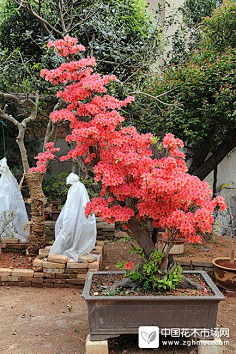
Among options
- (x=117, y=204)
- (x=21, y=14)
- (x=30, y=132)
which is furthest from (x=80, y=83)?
(x=30, y=132)

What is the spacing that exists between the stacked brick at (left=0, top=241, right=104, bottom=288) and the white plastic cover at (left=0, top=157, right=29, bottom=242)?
2.92 ft

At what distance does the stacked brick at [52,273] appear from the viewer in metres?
4.47

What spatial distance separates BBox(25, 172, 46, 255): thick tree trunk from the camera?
4.95 metres

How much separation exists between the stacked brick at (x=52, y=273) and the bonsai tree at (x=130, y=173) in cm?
164

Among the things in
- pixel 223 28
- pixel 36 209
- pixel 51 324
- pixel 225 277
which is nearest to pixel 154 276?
pixel 51 324

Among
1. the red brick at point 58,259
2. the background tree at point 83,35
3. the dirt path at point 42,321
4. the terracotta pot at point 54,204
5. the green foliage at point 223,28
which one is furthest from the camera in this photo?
the terracotta pot at point 54,204

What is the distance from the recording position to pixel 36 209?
4.96 m

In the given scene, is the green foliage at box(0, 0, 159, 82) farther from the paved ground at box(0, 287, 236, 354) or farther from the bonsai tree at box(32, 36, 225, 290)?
the paved ground at box(0, 287, 236, 354)

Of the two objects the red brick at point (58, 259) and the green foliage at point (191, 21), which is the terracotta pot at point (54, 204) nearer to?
the red brick at point (58, 259)

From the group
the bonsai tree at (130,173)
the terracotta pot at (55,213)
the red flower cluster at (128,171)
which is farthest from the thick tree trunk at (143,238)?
the terracotta pot at (55,213)

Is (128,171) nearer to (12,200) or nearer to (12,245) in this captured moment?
(12,200)

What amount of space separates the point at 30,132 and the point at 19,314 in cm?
442

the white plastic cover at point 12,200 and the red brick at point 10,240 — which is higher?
the white plastic cover at point 12,200

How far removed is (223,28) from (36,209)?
4747 millimetres
